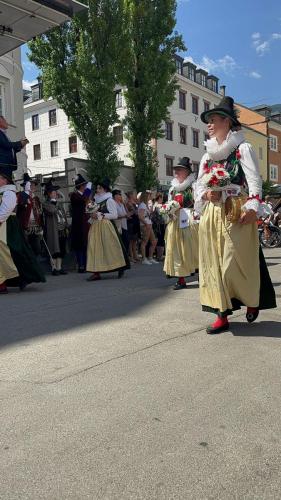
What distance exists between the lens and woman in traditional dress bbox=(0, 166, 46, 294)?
768cm

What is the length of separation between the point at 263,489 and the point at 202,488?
26 centimetres

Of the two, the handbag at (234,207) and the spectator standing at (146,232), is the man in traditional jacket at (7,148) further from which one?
the handbag at (234,207)

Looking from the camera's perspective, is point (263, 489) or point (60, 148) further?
point (60, 148)

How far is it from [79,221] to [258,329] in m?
6.94

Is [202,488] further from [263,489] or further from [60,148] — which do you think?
[60,148]

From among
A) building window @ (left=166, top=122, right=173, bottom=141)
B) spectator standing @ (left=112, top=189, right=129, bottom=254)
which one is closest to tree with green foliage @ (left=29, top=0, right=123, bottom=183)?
spectator standing @ (left=112, top=189, right=129, bottom=254)

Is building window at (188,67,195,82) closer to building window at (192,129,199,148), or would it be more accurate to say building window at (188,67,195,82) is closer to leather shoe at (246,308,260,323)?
building window at (192,129,199,148)

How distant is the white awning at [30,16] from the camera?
788 cm

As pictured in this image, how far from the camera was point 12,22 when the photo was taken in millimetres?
8461

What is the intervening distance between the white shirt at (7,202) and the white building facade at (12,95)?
11.2 metres

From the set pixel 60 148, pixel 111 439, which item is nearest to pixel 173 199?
pixel 111 439

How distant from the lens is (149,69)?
23062mm

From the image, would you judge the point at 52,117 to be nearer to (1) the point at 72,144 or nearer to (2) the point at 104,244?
(1) the point at 72,144

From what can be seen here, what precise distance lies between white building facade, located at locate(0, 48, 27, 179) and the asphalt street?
1491 centimetres
